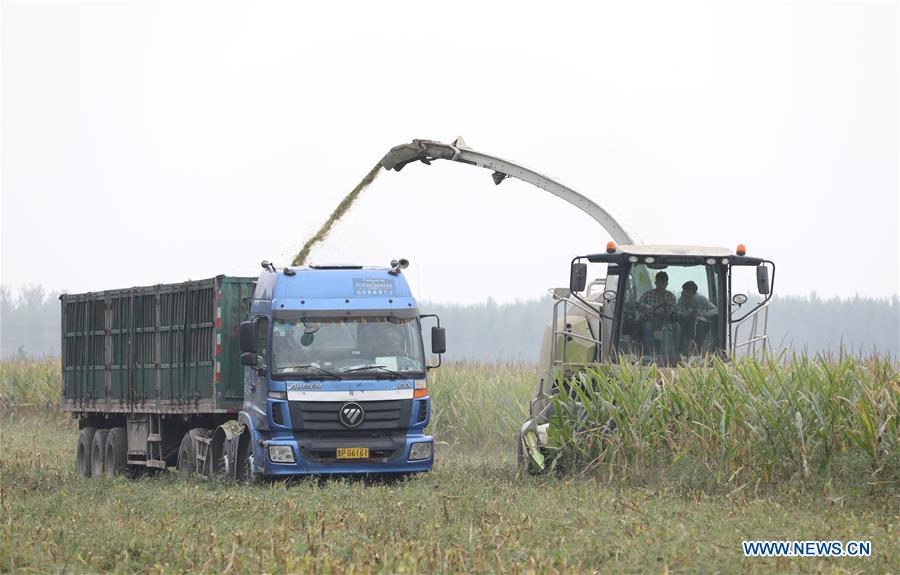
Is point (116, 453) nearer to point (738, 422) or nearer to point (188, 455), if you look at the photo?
point (188, 455)

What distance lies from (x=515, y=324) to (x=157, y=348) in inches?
4848

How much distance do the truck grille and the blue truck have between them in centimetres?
1

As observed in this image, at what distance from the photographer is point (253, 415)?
1828 cm

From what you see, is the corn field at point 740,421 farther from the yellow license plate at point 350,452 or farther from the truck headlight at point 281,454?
the truck headlight at point 281,454

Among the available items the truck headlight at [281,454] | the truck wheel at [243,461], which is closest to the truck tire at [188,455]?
the truck wheel at [243,461]

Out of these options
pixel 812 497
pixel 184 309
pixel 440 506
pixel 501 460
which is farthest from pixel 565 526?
pixel 501 460

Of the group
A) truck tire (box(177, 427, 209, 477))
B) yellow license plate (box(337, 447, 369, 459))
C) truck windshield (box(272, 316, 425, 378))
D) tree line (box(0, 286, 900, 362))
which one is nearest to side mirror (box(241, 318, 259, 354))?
truck windshield (box(272, 316, 425, 378))

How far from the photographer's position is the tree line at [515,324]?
115688 mm

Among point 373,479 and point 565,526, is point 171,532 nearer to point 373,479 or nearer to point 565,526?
point 565,526

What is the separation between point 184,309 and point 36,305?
128 meters

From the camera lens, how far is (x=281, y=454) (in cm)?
1759

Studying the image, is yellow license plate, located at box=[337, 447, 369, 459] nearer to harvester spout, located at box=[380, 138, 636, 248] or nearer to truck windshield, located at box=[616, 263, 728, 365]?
truck windshield, located at box=[616, 263, 728, 365]

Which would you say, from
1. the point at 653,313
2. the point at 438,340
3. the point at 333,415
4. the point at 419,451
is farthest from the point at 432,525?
the point at 653,313

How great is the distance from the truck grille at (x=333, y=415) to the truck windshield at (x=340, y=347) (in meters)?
0.40
